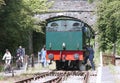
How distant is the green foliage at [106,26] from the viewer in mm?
37231

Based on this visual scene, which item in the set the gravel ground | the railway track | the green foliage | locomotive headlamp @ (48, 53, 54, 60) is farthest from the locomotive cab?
the gravel ground

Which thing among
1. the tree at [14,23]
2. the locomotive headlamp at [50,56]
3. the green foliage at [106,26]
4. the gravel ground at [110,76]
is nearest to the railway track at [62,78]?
the locomotive headlamp at [50,56]

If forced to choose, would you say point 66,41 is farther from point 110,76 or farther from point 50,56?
point 110,76

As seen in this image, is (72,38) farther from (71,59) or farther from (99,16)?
(99,16)

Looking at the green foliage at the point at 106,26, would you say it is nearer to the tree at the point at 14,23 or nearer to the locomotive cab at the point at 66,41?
the tree at the point at 14,23

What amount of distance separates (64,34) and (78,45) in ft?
3.66

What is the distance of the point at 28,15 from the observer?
39.3m

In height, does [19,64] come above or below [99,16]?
below

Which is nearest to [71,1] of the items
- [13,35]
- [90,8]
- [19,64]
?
[90,8]

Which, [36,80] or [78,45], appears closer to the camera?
[36,80]

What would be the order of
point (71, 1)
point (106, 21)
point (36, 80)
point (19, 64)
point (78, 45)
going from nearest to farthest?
point (36, 80)
point (78, 45)
point (19, 64)
point (106, 21)
point (71, 1)

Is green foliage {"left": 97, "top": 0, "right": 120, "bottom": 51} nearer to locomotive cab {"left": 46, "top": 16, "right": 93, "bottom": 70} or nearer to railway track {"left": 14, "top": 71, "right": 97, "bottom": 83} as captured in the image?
locomotive cab {"left": 46, "top": 16, "right": 93, "bottom": 70}

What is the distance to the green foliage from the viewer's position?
3723 centimetres

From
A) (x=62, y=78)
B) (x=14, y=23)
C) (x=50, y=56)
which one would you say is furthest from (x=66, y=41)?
(x=14, y=23)
